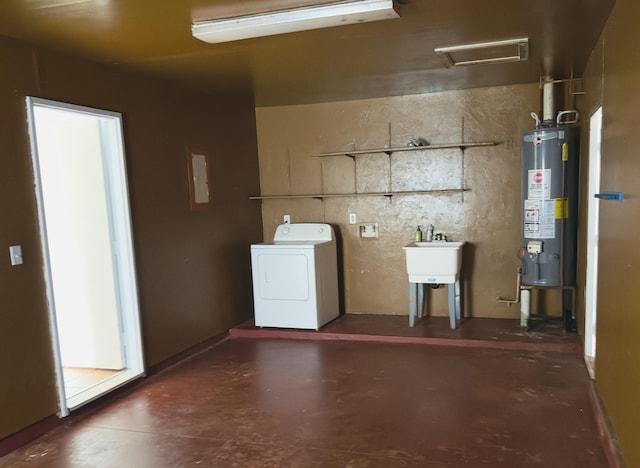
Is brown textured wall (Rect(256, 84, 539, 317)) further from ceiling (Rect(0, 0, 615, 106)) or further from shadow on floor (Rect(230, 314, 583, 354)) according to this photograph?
ceiling (Rect(0, 0, 615, 106))

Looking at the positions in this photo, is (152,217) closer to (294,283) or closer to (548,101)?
(294,283)

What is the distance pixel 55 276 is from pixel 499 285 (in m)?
3.98


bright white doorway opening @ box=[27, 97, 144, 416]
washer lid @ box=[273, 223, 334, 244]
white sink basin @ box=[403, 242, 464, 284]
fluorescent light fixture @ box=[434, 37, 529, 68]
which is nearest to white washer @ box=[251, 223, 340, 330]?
washer lid @ box=[273, 223, 334, 244]

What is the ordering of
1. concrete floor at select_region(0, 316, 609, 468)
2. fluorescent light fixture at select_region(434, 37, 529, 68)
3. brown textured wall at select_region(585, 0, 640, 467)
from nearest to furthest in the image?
brown textured wall at select_region(585, 0, 640, 467), concrete floor at select_region(0, 316, 609, 468), fluorescent light fixture at select_region(434, 37, 529, 68)

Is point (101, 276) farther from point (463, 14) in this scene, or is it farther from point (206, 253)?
point (463, 14)

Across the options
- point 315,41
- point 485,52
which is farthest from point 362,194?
point 315,41

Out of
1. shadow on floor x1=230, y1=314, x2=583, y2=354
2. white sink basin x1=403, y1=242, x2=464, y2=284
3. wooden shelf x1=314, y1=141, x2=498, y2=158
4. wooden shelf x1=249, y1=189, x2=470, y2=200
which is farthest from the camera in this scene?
wooden shelf x1=249, y1=189, x2=470, y2=200

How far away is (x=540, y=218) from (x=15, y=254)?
380 cm

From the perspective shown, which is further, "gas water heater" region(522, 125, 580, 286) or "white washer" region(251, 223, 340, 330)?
"white washer" region(251, 223, 340, 330)

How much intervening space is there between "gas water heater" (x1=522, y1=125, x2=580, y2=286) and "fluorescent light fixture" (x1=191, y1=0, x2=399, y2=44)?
7.06 ft

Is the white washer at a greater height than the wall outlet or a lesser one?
lesser

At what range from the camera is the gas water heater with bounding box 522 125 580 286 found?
4.04 m

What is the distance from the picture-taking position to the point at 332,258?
5.15 metres

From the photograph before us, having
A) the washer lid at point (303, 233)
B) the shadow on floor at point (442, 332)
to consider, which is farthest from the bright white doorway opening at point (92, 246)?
the washer lid at point (303, 233)
